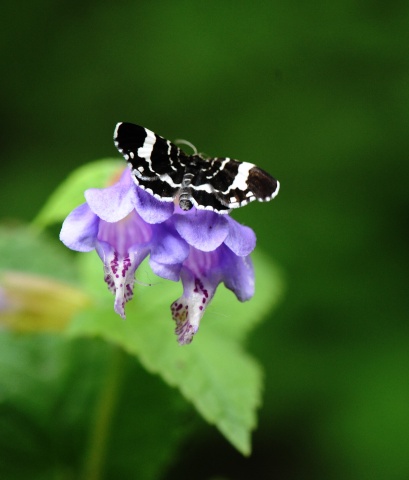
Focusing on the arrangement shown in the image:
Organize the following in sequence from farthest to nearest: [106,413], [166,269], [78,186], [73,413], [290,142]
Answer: [290,142] → [73,413] → [106,413] → [78,186] → [166,269]

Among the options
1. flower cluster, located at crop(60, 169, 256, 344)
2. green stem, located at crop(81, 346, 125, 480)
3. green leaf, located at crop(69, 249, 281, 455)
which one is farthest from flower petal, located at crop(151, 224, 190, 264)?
green stem, located at crop(81, 346, 125, 480)

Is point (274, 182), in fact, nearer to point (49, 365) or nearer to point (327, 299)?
point (49, 365)

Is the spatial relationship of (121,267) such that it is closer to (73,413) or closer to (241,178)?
(241,178)

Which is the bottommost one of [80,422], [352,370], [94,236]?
[352,370]

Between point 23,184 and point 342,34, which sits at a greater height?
point 342,34

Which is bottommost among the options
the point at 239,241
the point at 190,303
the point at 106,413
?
the point at 106,413

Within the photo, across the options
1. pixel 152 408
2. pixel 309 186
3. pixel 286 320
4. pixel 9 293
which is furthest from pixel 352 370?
pixel 9 293

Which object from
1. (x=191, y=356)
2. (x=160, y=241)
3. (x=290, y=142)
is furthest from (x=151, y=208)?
(x=290, y=142)

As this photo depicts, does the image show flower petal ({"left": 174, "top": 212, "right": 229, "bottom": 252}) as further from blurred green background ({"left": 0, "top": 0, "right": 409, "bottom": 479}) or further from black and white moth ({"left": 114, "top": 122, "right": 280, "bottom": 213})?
blurred green background ({"left": 0, "top": 0, "right": 409, "bottom": 479})
